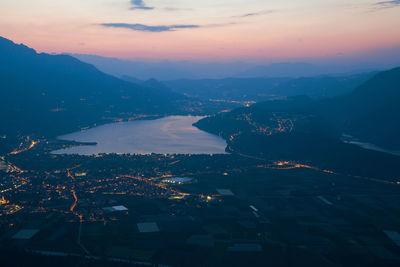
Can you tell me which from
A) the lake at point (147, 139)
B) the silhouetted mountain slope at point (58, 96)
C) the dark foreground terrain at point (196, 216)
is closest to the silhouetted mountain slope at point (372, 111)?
the dark foreground terrain at point (196, 216)

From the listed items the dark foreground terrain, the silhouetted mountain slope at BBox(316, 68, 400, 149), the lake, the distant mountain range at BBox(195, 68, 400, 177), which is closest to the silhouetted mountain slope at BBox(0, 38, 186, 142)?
the lake

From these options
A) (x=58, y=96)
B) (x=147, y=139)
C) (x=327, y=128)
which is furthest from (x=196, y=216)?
(x=58, y=96)

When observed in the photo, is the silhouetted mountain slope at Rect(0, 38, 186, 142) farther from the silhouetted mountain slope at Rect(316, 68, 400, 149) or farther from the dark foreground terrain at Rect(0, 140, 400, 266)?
the silhouetted mountain slope at Rect(316, 68, 400, 149)

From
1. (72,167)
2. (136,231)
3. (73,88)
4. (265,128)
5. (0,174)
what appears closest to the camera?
(136,231)

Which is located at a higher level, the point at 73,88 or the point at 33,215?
the point at 73,88

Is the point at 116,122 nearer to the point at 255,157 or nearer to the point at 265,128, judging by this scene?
the point at 265,128

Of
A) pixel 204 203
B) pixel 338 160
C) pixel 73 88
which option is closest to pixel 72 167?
pixel 204 203
